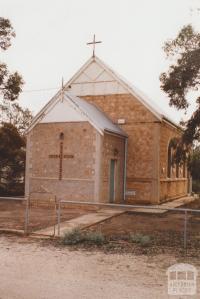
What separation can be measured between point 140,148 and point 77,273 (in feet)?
54.1

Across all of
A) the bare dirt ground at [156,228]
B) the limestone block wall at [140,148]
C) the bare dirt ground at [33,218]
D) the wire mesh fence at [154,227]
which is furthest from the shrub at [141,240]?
the limestone block wall at [140,148]

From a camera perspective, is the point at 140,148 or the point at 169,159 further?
the point at 169,159

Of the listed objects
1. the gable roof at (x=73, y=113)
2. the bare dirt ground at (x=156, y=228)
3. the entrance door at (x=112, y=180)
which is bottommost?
the bare dirt ground at (x=156, y=228)

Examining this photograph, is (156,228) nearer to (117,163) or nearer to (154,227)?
(154,227)

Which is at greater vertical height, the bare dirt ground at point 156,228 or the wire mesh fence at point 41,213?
the wire mesh fence at point 41,213

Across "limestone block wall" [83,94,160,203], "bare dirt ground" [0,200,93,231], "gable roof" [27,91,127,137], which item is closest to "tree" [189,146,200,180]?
"limestone block wall" [83,94,160,203]

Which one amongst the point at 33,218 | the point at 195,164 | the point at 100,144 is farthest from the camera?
the point at 195,164

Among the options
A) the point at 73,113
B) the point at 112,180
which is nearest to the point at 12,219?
the point at 73,113

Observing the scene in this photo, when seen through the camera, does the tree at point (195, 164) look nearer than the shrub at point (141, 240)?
No

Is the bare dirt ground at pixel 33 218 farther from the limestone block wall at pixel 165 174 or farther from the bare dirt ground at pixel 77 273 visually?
the limestone block wall at pixel 165 174

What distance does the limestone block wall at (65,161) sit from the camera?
66.8 feet

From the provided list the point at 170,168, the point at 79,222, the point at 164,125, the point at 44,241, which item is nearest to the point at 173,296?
the point at 44,241

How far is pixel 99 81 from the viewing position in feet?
80.4

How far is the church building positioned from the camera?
20.5m
